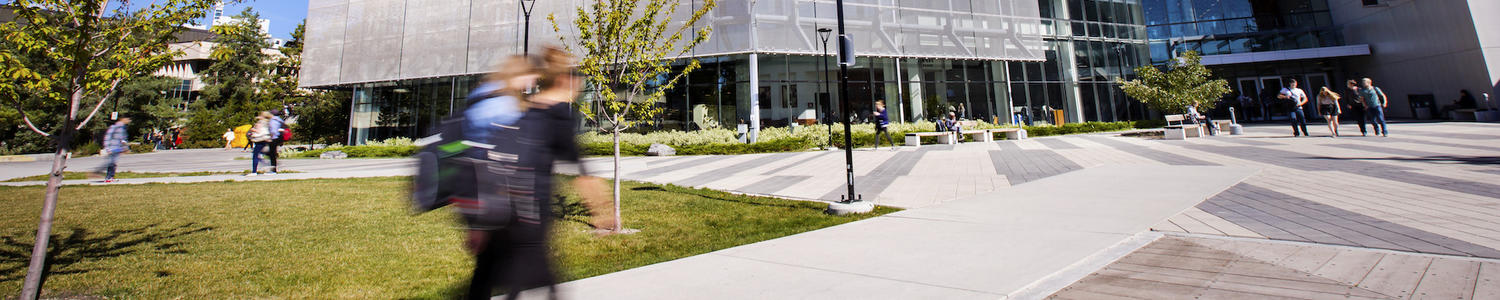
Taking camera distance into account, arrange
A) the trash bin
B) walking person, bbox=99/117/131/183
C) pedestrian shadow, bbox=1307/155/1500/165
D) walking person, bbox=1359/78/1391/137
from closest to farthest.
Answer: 1. pedestrian shadow, bbox=1307/155/1500/165
2. walking person, bbox=99/117/131/183
3. walking person, bbox=1359/78/1391/137
4. the trash bin

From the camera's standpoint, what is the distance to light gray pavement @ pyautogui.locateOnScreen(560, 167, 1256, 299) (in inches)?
111

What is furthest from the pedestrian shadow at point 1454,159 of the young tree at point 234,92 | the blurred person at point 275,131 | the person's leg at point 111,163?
the young tree at point 234,92

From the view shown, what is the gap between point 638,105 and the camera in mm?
6867

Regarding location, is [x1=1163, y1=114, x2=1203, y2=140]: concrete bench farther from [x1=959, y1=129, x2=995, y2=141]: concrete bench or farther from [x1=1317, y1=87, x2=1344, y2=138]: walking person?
[x1=959, y1=129, x2=995, y2=141]: concrete bench

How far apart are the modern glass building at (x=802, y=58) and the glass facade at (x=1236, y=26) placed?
1207 millimetres

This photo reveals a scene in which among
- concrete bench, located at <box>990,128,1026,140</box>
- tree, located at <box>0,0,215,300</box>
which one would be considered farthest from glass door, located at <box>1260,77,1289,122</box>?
tree, located at <box>0,0,215,300</box>

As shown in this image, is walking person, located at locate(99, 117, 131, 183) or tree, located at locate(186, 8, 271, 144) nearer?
walking person, located at locate(99, 117, 131, 183)

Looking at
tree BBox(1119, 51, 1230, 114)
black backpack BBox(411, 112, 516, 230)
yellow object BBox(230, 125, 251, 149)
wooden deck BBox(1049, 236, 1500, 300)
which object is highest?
yellow object BBox(230, 125, 251, 149)

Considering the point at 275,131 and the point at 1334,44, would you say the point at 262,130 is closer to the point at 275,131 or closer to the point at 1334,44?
the point at 275,131

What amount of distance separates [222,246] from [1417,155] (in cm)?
1570

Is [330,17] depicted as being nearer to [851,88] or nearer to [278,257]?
[851,88]

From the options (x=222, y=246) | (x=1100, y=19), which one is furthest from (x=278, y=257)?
(x=1100, y=19)

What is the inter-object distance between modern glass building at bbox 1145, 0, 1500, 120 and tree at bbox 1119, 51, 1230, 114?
9104mm

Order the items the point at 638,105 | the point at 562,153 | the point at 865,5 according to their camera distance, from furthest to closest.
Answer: the point at 865,5, the point at 638,105, the point at 562,153
